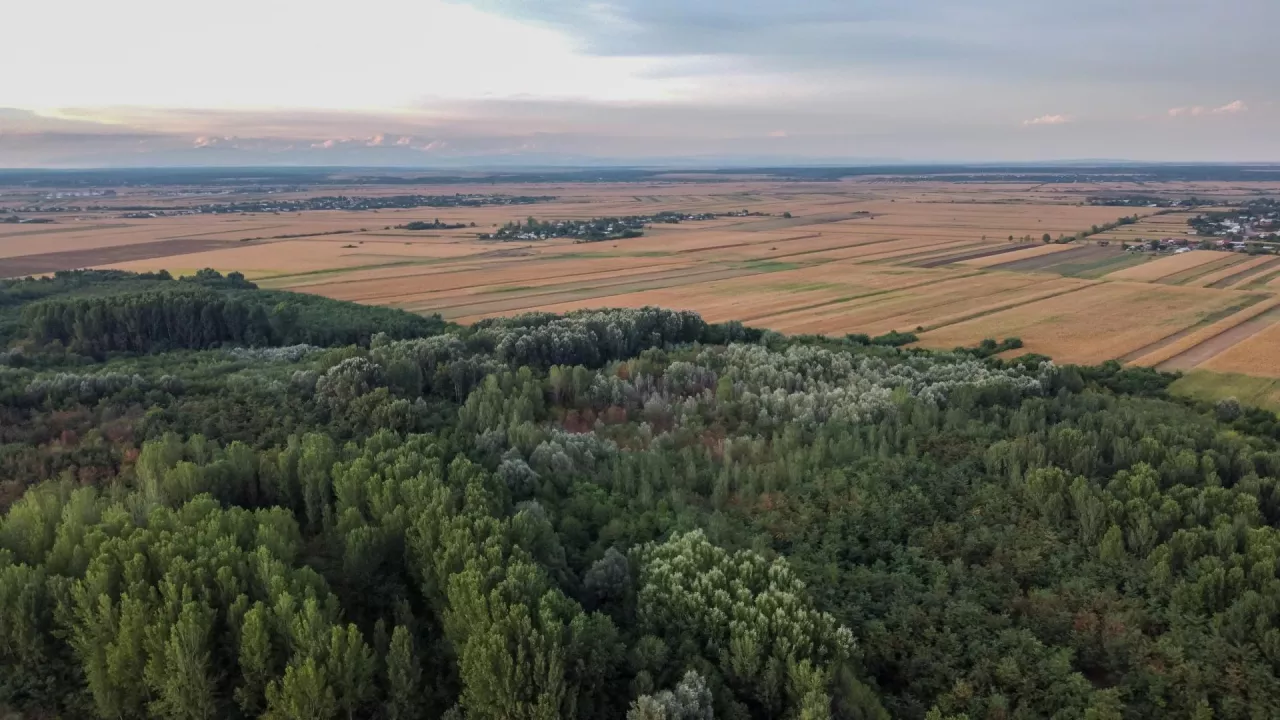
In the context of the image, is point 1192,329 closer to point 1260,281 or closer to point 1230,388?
point 1230,388

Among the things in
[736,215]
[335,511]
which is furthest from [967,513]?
[736,215]

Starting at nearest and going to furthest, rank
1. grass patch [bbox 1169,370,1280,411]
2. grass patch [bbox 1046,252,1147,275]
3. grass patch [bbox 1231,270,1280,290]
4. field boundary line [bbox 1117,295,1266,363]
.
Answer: grass patch [bbox 1169,370,1280,411], field boundary line [bbox 1117,295,1266,363], grass patch [bbox 1231,270,1280,290], grass patch [bbox 1046,252,1147,275]

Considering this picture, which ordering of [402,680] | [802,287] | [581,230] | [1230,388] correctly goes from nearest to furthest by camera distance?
[402,680], [1230,388], [802,287], [581,230]

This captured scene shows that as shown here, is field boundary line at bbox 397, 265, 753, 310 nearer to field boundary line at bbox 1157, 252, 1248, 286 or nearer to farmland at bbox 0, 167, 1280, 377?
farmland at bbox 0, 167, 1280, 377

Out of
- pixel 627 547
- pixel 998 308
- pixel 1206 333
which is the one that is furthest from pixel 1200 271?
pixel 627 547

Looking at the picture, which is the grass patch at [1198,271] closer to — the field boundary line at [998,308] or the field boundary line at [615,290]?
the field boundary line at [998,308]

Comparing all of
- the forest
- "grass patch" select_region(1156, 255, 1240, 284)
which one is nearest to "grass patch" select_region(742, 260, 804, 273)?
"grass patch" select_region(1156, 255, 1240, 284)
